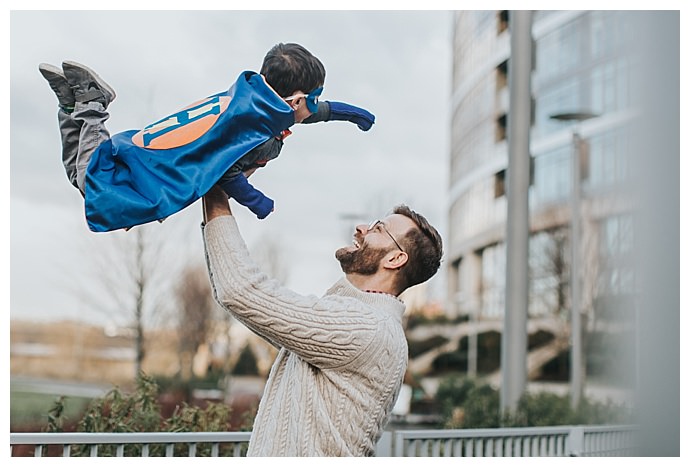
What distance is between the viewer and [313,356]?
80.3 inches

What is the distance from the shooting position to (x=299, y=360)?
212 cm

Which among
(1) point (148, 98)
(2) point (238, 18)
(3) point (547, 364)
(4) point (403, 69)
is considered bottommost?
(3) point (547, 364)

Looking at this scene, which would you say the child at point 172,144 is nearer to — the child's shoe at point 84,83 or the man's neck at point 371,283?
the child's shoe at point 84,83

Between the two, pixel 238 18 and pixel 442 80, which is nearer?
pixel 238 18

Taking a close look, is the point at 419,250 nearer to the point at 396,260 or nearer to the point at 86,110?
the point at 396,260

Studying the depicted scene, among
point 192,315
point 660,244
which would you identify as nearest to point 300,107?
point 660,244

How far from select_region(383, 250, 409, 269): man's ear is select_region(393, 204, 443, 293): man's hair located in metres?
0.01

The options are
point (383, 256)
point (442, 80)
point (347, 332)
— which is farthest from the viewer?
point (442, 80)

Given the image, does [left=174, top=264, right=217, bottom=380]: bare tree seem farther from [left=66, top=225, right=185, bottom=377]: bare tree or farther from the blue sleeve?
the blue sleeve

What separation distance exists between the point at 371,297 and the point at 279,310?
0.29m

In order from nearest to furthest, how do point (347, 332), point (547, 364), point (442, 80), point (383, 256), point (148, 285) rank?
1. point (347, 332)
2. point (383, 256)
3. point (148, 285)
4. point (442, 80)
5. point (547, 364)

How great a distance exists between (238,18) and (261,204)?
9.14 m

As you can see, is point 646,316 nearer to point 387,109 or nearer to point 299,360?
point 299,360

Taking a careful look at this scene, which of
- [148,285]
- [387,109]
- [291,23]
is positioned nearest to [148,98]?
[291,23]
